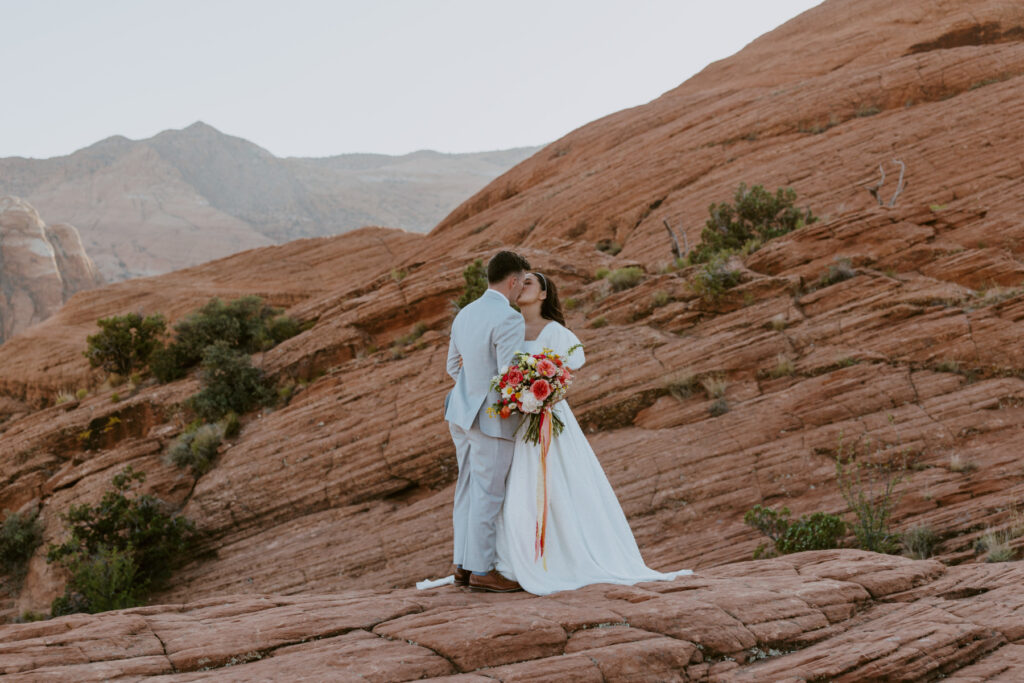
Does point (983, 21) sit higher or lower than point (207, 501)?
higher

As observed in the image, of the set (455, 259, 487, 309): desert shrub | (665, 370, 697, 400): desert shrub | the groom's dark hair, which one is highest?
(455, 259, 487, 309): desert shrub

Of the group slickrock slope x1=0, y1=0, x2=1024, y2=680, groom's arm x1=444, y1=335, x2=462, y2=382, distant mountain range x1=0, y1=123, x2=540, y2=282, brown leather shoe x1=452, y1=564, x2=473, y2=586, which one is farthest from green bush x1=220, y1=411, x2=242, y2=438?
distant mountain range x1=0, y1=123, x2=540, y2=282

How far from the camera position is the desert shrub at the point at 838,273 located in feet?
43.5

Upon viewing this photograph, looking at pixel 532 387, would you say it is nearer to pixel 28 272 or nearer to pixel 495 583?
pixel 495 583

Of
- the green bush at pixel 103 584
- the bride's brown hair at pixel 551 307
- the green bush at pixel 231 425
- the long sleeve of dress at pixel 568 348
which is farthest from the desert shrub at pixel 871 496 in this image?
Answer: the green bush at pixel 231 425

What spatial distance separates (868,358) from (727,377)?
7.13 feet

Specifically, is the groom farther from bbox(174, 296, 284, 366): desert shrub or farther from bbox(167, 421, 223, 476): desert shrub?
bbox(174, 296, 284, 366): desert shrub

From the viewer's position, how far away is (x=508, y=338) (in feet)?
18.7

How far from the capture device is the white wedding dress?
18.3 feet

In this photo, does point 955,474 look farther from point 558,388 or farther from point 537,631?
point 537,631

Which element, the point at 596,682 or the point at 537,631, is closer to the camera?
the point at 596,682

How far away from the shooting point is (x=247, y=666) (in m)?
4.14

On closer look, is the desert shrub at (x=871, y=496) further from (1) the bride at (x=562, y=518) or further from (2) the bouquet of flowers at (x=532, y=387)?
(2) the bouquet of flowers at (x=532, y=387)

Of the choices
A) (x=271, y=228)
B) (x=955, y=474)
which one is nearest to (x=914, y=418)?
(x=955, y=474)
